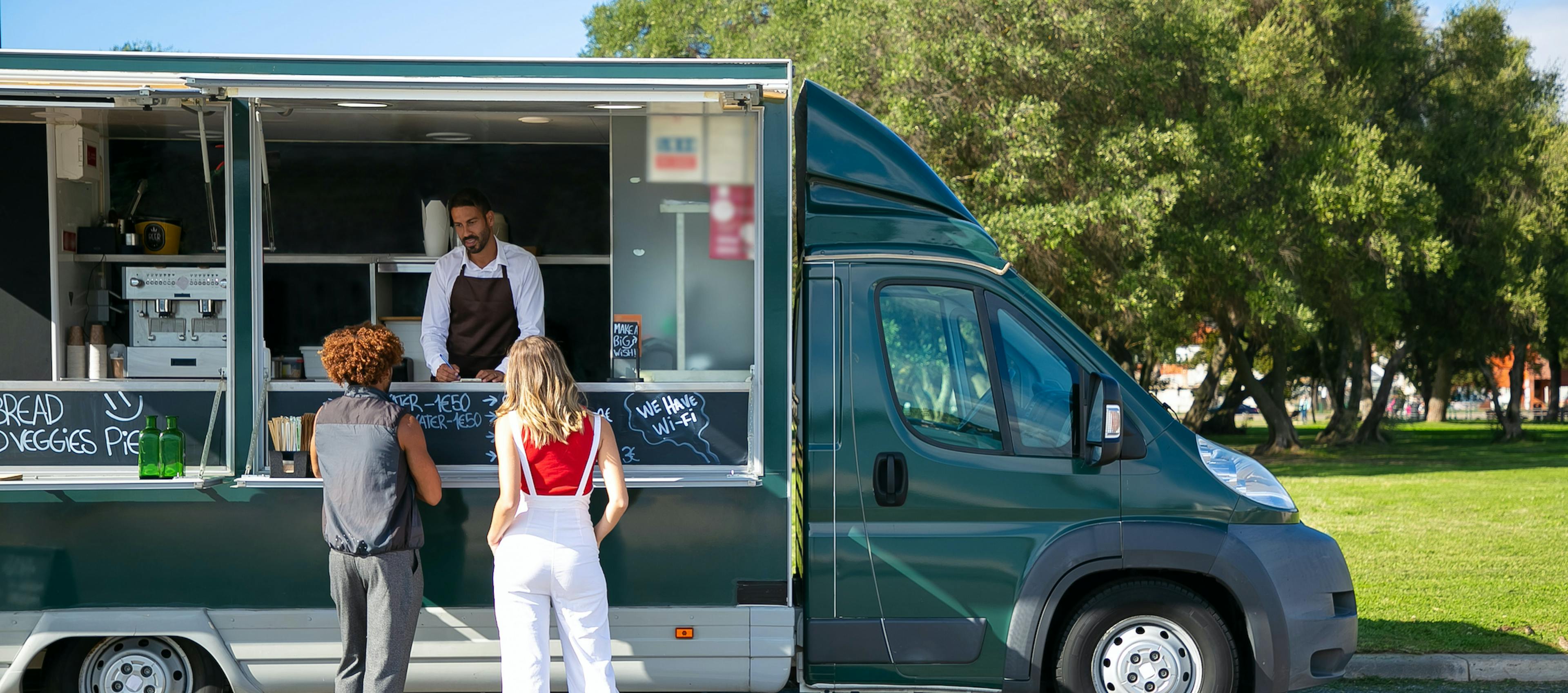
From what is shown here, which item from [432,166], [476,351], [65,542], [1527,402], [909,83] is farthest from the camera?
[1527,402]

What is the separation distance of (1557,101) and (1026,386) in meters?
25.7

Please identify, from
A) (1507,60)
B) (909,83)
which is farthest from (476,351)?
(1507,60)

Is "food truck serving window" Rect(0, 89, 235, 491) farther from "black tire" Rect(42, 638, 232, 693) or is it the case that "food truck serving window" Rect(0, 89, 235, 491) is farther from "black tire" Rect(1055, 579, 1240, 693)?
"black tire" Rect(1055, 579, 1240, 693)

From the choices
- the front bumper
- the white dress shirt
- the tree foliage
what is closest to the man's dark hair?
the white dress shirt

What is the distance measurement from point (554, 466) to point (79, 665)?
2.24 meters

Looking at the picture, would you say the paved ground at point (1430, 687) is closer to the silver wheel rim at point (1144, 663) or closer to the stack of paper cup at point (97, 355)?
the silver wheel rim at point (1144, 663)

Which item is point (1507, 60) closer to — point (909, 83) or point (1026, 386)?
point (909, 83)

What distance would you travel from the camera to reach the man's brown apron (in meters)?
5.75

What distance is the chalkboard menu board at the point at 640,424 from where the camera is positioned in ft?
16.3

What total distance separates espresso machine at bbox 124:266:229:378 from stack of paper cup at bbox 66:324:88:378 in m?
0.20

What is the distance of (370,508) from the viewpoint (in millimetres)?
4508

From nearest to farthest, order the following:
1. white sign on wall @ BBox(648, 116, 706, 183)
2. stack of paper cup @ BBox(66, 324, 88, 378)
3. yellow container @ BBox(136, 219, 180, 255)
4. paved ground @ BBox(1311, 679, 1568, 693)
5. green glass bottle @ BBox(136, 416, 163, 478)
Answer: green glass bottle @ BBox(136, 416, 163, 478)
white sign on wall @ BBox(648, 116, 706, 183)
paved ground @ BBox(1311, 679, 1568, 693)
stack of paper cup @ BBox(66, 324, 88, 378)
yellow container @ BBox(136, 219, 180, 255)

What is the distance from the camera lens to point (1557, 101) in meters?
→ 25.1

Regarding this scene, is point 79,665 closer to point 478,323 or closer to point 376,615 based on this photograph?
point 376,615
